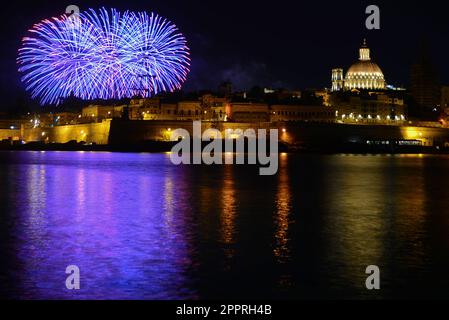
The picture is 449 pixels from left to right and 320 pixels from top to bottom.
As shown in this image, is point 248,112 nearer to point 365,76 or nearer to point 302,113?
point 302,113

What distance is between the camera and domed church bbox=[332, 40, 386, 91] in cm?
11062

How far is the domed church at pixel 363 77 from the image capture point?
111 metres

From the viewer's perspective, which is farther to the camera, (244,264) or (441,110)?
(441,110)

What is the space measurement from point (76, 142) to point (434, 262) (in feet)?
207

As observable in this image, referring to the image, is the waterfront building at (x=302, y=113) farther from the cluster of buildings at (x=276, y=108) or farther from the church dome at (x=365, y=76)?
the church dome at (x=365, y=76)

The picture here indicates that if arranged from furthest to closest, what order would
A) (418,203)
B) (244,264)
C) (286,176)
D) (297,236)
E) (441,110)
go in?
(441,110)
(286,176)
(418,203)
(297,236)
(244,264)

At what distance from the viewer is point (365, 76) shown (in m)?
112

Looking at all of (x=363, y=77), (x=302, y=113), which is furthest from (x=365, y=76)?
(x=302, y=113)

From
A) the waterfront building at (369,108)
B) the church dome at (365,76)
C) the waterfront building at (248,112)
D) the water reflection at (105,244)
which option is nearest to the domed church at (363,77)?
the church dome at (365,76)

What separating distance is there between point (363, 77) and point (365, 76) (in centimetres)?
63

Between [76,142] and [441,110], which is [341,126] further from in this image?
[441,110]

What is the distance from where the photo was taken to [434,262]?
927 cm
